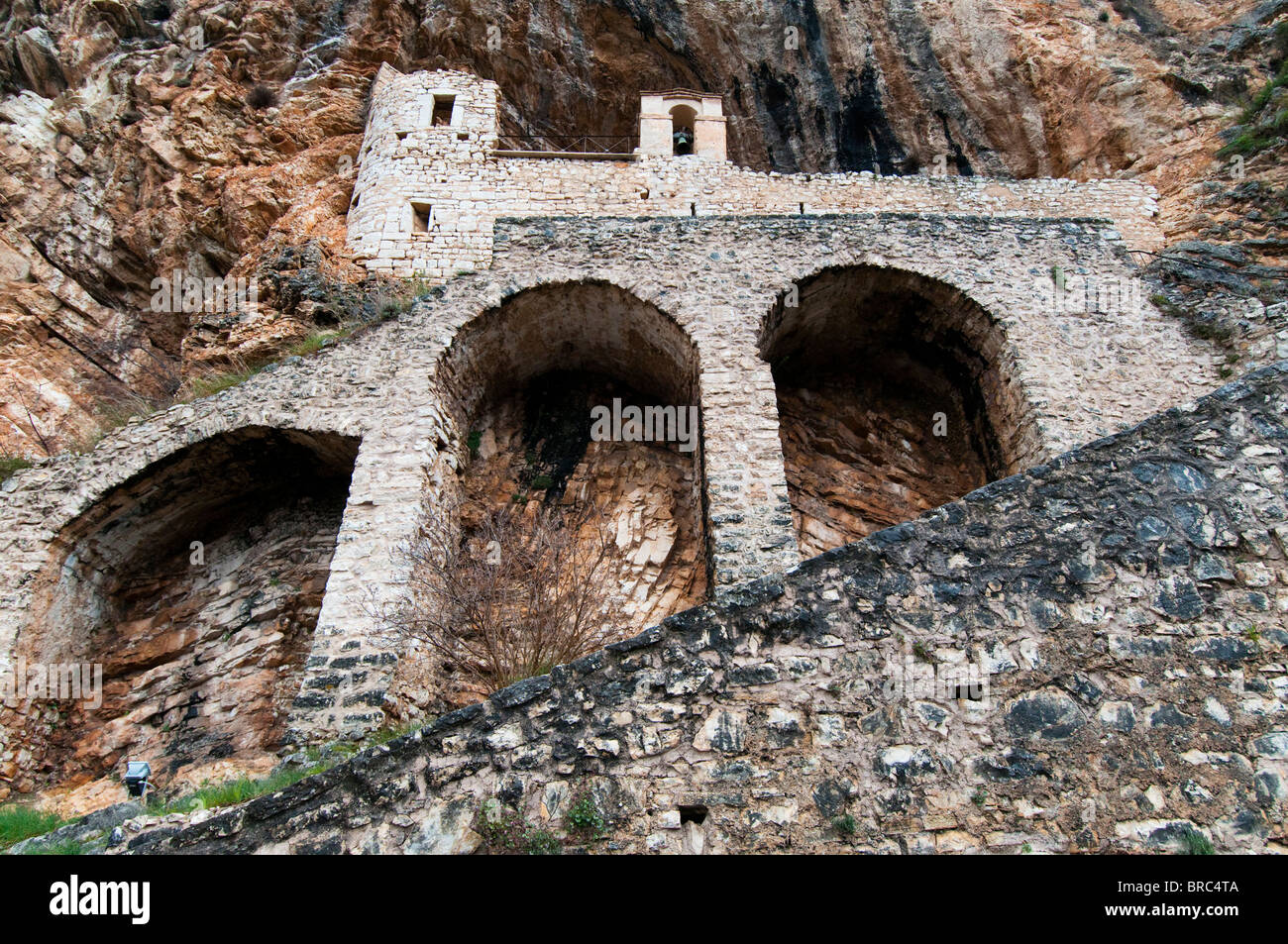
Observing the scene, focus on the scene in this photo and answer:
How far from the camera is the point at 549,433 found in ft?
34.4

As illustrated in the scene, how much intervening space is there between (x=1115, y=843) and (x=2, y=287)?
15459 millimetres

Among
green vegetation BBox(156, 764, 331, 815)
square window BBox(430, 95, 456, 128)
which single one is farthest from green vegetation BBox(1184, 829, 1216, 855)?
square window BBox(430, 95, 456, 128)

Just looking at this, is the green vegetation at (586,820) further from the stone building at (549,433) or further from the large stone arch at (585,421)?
the large stone arch at (585,421)

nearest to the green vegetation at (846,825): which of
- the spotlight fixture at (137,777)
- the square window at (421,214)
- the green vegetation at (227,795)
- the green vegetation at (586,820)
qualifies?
the green vegetation at (586,820)

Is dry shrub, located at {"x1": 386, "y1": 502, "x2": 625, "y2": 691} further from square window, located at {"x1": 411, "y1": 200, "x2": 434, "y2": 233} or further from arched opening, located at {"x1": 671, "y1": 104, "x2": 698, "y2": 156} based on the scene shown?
arched opening, located at {"x1": 671, "y1": 104, "x2": 698, "y2": 156}

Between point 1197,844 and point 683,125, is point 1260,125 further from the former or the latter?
point 1197,844

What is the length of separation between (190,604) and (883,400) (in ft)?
30.7

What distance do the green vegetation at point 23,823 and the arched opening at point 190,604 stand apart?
1447 millimetres

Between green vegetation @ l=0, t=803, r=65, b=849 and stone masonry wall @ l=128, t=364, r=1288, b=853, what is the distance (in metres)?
2.49

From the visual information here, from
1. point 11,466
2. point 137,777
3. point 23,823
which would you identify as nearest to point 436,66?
point 11,466

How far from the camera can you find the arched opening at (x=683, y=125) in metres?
14.8

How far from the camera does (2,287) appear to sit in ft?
39.2

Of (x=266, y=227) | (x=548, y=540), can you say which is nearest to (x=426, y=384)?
(x=548, y=540)
